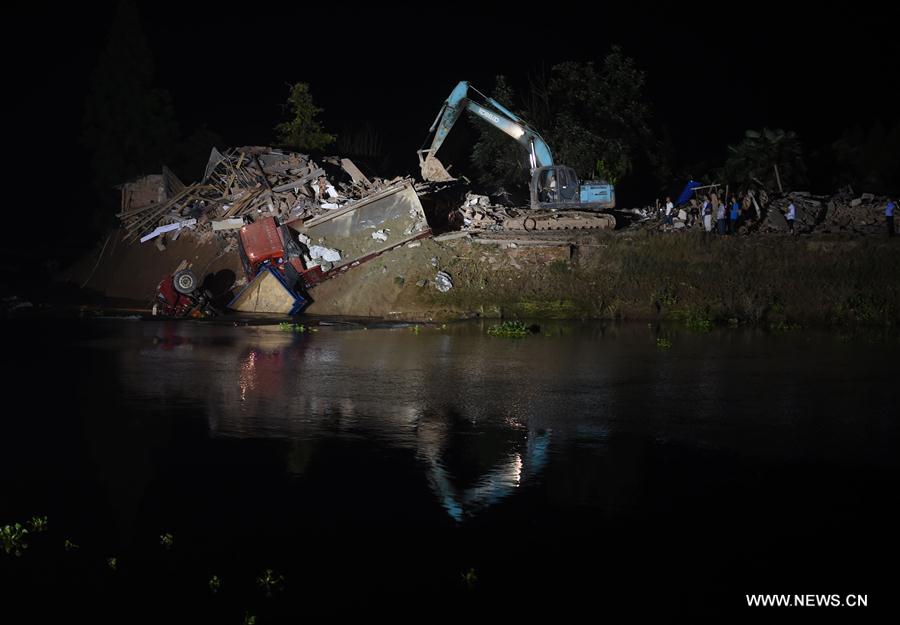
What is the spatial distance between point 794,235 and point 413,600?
2493 cm

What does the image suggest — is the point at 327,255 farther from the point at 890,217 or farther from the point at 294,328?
the point at 890,217

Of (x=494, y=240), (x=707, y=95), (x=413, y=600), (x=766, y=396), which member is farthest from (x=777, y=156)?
(x=413, y=600)

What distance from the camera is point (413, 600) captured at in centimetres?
823

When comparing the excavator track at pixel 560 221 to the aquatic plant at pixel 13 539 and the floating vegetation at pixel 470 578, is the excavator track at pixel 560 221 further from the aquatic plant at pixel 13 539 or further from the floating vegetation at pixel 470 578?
the floating vegetation at pixel 470 578

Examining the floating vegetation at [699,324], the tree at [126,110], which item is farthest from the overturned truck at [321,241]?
the tree at [126,110]

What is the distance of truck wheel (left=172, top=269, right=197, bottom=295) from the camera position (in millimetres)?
28781

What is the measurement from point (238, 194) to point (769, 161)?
1970 centimetres

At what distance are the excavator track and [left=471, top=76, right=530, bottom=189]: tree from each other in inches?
402

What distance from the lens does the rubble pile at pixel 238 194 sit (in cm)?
3341

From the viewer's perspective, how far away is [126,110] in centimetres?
5006

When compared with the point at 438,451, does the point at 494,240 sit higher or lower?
higher

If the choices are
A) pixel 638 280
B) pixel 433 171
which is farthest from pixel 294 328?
pixel 433 171

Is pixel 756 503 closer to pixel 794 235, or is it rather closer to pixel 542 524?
pixel 542 524

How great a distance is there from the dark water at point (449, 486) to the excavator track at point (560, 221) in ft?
42.9
